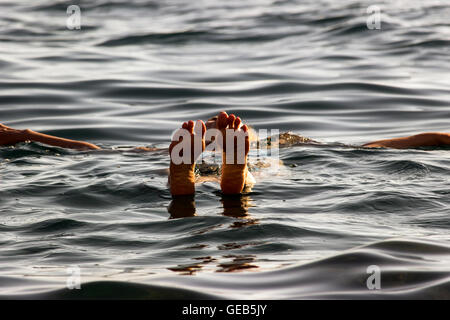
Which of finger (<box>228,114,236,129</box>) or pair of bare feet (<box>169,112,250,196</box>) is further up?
finger (<box>228,114,236,129</box>)

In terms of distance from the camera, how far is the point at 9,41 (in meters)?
19.3

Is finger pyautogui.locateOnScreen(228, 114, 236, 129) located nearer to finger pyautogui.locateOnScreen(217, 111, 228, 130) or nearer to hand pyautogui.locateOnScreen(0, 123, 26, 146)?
finger pyautogui.locateOnScreen(217, 111, 228, 130)

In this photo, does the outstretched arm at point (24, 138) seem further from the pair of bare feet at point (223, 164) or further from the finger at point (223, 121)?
the finger at point (223, 121)

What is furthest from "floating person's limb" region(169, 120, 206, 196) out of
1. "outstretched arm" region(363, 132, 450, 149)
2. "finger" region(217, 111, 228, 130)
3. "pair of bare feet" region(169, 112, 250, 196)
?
"outstretched arm" region(363, 132, 450, 149)

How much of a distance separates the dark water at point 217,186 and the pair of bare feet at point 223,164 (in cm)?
16

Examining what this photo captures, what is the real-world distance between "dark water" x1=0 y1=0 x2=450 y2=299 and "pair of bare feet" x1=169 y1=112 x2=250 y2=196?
0.16 meters

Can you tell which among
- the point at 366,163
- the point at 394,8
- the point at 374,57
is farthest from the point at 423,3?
the point at 366,163

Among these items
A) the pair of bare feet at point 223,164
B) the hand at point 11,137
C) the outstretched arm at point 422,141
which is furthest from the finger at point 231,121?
the hand at point 11,137

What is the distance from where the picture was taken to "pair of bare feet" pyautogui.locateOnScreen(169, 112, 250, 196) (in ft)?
19.0

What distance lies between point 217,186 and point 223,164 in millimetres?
935

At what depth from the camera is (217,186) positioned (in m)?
6.89

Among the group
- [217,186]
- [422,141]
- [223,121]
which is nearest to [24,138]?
[217,186]

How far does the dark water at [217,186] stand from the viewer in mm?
4363

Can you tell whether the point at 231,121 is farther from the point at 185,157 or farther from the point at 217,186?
the point at 217,186
